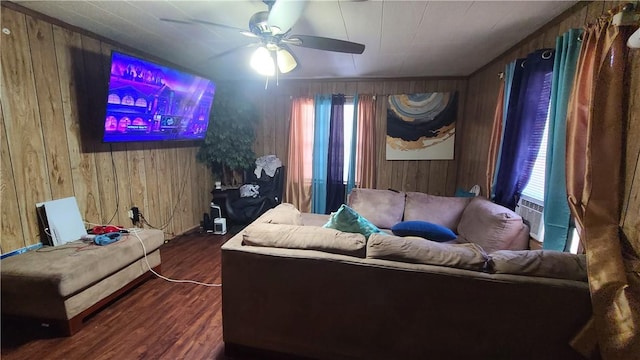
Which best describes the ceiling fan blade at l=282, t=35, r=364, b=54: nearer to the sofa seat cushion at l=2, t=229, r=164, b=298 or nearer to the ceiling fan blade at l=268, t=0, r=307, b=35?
the ceiling fan blade at l=268, t=0, r=307, b=35

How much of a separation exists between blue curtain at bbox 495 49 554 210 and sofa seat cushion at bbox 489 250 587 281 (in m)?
1.07

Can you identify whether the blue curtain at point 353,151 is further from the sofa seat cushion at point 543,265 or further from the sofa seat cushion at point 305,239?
the sofa seat cushion at point 543,265

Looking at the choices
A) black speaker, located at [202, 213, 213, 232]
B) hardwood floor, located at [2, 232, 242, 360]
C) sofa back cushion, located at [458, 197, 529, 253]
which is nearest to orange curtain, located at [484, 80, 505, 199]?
sofa back cushion, located at [458, 197, 529, 253]

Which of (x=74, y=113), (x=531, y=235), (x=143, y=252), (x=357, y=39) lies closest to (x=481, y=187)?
(x=531, y=235)

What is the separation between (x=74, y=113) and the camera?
232 cm

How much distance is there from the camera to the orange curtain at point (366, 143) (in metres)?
4.02

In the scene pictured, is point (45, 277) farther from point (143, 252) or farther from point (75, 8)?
point (75, 8)

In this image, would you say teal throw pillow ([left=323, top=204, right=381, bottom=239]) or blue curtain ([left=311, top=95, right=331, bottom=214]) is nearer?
teal throw pillow ([left=323, top=204, right=381, bottom=239])

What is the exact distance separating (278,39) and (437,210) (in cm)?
212

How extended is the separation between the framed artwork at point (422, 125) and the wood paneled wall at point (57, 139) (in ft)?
10.6

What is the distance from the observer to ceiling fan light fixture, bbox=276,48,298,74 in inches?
82.4

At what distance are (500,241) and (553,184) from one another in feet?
1.93

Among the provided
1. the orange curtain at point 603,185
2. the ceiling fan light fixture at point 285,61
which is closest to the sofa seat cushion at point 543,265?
the orange curtain at point 603,185

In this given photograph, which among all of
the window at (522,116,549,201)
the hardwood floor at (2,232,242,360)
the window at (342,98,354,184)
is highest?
the window at (342,98,354,184)
